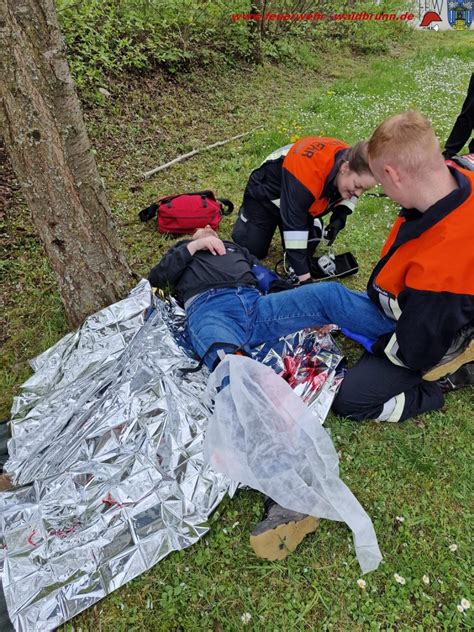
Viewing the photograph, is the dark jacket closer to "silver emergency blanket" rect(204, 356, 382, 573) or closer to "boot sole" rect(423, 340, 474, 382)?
"silver emergency blanket" rect(204, 356, 382, 573)

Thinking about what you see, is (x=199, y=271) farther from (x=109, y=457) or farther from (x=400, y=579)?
(x=400, y=579)

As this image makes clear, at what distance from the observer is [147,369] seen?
8.30 ft

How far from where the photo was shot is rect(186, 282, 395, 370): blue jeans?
2631 mm

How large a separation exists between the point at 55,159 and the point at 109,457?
156 centimetres

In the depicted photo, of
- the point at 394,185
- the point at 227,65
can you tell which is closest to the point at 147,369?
the point at 394,185

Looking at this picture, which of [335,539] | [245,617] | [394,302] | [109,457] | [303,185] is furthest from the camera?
[303,185]

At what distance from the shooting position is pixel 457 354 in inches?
89.9

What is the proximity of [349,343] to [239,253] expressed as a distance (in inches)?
37.8

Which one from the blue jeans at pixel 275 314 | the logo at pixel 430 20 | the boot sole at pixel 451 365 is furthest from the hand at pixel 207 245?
the logo at pixel 430 20

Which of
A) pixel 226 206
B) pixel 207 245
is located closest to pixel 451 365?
pixel 207 245

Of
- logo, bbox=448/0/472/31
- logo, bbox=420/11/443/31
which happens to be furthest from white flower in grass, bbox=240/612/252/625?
logo, bbox=448/0/472/31

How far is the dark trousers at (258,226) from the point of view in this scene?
11.7 ft

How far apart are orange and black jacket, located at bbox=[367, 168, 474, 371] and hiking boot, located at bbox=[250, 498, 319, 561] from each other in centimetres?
94

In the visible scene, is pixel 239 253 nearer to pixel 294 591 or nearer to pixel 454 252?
pixel 454 252
